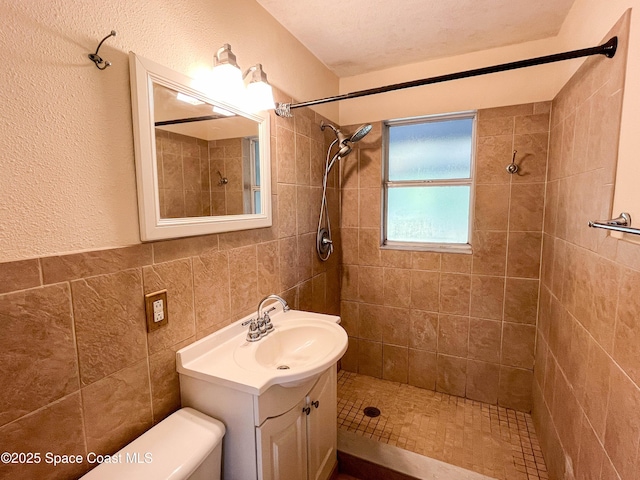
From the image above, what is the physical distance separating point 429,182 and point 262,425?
1.99 m

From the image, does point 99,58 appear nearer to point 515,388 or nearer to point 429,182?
point 429,182

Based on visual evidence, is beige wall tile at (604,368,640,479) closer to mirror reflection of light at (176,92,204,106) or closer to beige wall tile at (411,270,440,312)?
beige wall tile at (411,270,440,312)

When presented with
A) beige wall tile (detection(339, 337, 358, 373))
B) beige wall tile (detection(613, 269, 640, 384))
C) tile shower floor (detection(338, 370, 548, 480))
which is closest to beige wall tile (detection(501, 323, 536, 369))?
tile shower floor (detection(338, 370, 548, 480))

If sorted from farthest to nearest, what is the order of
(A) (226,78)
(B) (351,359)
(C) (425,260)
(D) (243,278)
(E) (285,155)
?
1. (B) (351,359)
2. (C) (425,260)
3. (E) (285,155)
4. (D) (243,278)
5. (A) (226,78)

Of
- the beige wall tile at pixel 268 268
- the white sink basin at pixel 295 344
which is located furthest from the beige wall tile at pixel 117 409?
the beige wall tile at pixel 268 268

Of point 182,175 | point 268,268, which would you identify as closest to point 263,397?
point 268,268

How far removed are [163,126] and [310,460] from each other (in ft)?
5.07

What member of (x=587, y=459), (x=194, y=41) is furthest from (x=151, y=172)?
(x=587, y=459)

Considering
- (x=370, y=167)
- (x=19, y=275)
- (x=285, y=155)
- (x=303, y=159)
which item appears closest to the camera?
(x=19, y=275)

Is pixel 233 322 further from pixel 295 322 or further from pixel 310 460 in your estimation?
pixel 310 460

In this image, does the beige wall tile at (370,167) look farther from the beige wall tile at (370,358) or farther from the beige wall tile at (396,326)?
the beige wall tile at (370,358)

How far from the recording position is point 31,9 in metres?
0.75

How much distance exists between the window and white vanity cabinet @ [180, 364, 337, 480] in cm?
153

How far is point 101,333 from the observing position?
92cm
